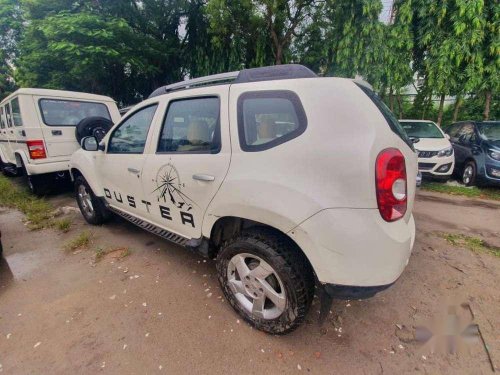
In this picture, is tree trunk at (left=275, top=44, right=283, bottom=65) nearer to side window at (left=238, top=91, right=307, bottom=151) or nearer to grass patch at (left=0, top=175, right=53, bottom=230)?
grass patch at (left=0, top=175, right=53, bottom=230)

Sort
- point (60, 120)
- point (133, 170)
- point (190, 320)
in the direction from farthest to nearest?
point (60, 120) → point (133, 170) → point (190, 320)

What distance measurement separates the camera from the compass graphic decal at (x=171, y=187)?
2213mm

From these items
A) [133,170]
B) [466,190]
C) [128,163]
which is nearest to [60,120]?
[128,163]

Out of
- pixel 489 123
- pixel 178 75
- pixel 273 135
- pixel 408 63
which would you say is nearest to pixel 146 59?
pixel 178 75

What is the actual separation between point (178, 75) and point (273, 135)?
1177 cm

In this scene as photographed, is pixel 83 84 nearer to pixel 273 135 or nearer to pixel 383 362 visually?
pixel 273 135

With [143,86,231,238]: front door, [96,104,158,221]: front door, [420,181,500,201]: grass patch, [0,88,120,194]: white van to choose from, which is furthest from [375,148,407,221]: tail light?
[420,181,500,201]: grass patch

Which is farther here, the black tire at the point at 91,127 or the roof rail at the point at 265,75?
the black tire at the point at 91,127

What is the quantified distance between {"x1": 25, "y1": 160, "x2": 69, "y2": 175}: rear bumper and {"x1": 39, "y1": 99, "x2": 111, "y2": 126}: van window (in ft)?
2.38

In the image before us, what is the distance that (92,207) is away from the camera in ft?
12.2

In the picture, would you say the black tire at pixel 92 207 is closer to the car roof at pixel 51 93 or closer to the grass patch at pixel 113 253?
the grass patch at pixel 113 253

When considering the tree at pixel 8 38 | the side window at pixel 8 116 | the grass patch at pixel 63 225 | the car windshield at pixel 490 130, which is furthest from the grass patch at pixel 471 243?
the tree at pixel 8 38

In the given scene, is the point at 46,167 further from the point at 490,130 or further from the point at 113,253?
the point at 490,130

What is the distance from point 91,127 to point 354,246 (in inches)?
200
